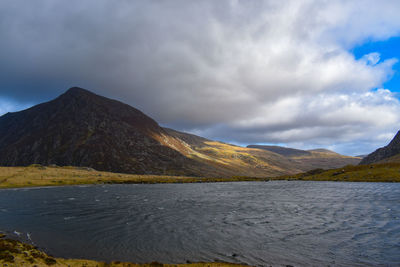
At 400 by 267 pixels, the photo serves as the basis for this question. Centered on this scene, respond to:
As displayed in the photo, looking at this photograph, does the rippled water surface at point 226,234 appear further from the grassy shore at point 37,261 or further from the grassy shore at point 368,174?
the grassy shore at point 368,174

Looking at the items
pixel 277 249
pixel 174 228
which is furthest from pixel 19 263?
pixel 277 249

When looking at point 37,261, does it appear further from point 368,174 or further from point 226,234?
point 368,174

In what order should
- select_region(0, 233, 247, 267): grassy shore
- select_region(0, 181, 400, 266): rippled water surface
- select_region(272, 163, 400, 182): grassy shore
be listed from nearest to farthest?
select_region(0, 233, 247, 267): grassy shore → select_region(0, 181, 400, 266): rippled water surface → select_region(272, 163, 400, 182): grassy shore

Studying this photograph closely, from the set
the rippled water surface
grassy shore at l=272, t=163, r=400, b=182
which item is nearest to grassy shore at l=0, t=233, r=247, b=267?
the rippled water surface

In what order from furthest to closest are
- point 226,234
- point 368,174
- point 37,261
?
point 368,174, point 226,234, point 37,261

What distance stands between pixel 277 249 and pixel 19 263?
2442cm

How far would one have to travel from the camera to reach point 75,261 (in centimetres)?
2317

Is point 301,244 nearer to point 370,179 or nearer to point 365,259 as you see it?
point 365,259

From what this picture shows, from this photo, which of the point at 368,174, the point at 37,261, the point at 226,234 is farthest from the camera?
the point at 368,174

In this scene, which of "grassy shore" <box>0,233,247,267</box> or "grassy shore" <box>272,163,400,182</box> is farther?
"grassy shore" <box>272,163,400,182</box>

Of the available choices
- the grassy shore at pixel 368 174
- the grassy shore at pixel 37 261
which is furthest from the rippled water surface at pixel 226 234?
the grassy shore at pixel 368 174

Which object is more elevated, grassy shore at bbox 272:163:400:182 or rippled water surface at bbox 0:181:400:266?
grassy shore at bbox 272:163:400:182

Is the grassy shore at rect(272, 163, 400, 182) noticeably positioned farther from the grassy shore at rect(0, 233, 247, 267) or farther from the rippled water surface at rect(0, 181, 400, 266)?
the grassy shore at rect(0, 233, 247, 267)

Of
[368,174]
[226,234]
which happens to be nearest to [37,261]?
[226,234]
